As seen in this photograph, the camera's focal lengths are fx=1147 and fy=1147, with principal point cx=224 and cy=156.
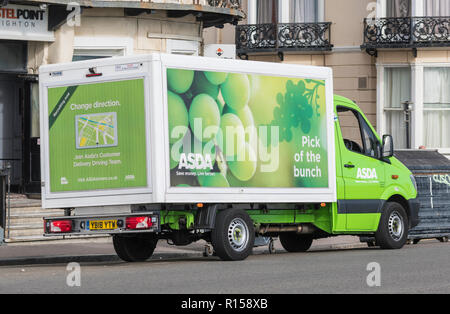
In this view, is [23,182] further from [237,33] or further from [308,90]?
[237,33]

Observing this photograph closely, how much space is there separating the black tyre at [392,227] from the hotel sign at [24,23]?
855cm

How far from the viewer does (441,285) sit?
1288 cm

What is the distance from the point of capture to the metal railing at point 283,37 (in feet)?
118

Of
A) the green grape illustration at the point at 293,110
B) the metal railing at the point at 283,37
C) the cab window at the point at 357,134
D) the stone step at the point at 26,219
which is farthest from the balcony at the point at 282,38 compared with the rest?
the green grape illustration at the point at 293,110

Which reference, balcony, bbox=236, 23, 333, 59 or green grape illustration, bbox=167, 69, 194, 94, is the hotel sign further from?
balcony, bbox=236, 23, 333, 59

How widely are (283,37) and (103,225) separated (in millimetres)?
20594

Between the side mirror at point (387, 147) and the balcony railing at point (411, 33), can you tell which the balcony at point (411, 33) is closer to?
the balcony railing at point (411, 33)

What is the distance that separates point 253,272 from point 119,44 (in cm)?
1153

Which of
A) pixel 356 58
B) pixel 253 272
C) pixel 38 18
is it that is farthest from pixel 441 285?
pixel 356 58

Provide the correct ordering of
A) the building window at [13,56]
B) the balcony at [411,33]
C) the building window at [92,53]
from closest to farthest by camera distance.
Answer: the building window at [13,56], the building window at [92,53], the balcony at [411,33]

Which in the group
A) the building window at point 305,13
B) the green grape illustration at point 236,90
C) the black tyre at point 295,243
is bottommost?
the black tyre at point 295,243

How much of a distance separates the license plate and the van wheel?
132 cm

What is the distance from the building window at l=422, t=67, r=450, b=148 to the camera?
3588 centimetres

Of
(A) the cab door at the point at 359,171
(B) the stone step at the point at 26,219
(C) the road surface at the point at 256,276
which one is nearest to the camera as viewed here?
(C) the road surface at the point at 256,276
